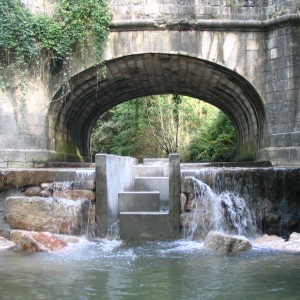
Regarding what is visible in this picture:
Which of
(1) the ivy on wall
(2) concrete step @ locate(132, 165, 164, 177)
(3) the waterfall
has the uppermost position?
(1) the ivy on wall

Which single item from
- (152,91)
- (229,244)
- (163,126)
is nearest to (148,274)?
(229,244)

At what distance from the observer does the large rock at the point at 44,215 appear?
6.35 metres

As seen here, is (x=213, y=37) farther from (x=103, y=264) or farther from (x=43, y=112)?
(x=103, y=264)

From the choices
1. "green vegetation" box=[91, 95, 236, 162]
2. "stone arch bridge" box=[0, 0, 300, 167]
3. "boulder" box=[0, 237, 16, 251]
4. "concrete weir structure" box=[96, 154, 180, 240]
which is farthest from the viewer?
"green vegetation" box=[91, 95, 236, 162]

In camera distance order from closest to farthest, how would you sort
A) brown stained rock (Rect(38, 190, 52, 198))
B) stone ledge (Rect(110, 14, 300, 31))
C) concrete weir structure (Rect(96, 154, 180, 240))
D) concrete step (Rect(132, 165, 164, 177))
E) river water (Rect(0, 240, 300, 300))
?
river water (Rect(0, 240, 300, 300))
concrete weir structure (Rect(96, 154, 180, 240))
brown stained rock (Rect(38, 190, 52, 198))
concrete step (Rect(132, 165, 164, 177))
stone ledge (Rect(110, 14, 300, 31))

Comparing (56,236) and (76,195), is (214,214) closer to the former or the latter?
(76,195)

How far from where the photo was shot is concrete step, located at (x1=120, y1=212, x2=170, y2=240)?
21.1 ft

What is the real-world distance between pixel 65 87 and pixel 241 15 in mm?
4346

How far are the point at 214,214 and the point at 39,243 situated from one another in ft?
8.97

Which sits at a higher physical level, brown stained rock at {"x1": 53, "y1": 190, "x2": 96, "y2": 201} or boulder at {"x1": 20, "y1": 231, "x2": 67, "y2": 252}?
brown stained rock at {"x1": 53, "y1": 190, "x2": 96, "y2": 201}

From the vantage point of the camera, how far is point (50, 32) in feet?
31.2

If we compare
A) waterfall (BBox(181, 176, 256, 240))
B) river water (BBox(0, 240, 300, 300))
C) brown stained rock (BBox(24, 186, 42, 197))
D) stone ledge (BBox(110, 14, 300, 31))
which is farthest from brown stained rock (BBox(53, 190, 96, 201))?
stone ledge (BBox(110, 14, 300, 31))

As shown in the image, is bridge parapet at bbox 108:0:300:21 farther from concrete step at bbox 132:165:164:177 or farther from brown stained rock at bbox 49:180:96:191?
brown stained rock at bbox 49:180:96:191

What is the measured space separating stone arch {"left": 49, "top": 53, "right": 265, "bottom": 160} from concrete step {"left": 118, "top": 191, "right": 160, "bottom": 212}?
398 cm
